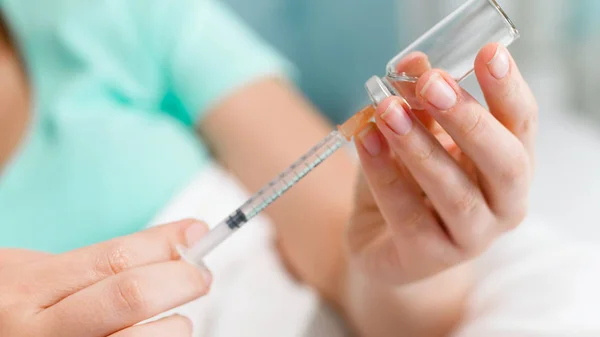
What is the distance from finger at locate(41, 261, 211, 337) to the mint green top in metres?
0.34

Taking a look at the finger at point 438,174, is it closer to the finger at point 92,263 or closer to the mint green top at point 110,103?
the finger at point 92,263

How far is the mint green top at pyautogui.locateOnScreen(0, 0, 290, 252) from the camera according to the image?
2.44 ft

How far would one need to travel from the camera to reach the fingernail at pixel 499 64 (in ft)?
1.23

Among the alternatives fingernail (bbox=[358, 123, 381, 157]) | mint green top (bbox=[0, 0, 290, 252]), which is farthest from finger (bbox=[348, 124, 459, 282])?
mint green top (bbox=[0, 0, 290, 252])

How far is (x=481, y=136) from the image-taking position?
15.4 inches

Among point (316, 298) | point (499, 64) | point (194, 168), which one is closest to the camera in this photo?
point (499, 64)

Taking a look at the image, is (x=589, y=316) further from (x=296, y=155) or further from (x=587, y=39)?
(x=587, y=39)

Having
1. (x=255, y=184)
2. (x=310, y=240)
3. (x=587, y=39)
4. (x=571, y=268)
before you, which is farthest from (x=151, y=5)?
(x=587, y=39)

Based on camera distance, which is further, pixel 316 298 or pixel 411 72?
pixel 316 298

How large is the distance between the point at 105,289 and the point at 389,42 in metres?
0.95

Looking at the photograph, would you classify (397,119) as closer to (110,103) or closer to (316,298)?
(316,298)

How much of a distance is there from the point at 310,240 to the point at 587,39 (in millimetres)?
817

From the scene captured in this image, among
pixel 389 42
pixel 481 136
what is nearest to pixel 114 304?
pixel 481 136

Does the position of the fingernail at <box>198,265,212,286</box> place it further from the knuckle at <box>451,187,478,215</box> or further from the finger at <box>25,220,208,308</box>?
the knuckle at <box>451,187,478,215</box>
